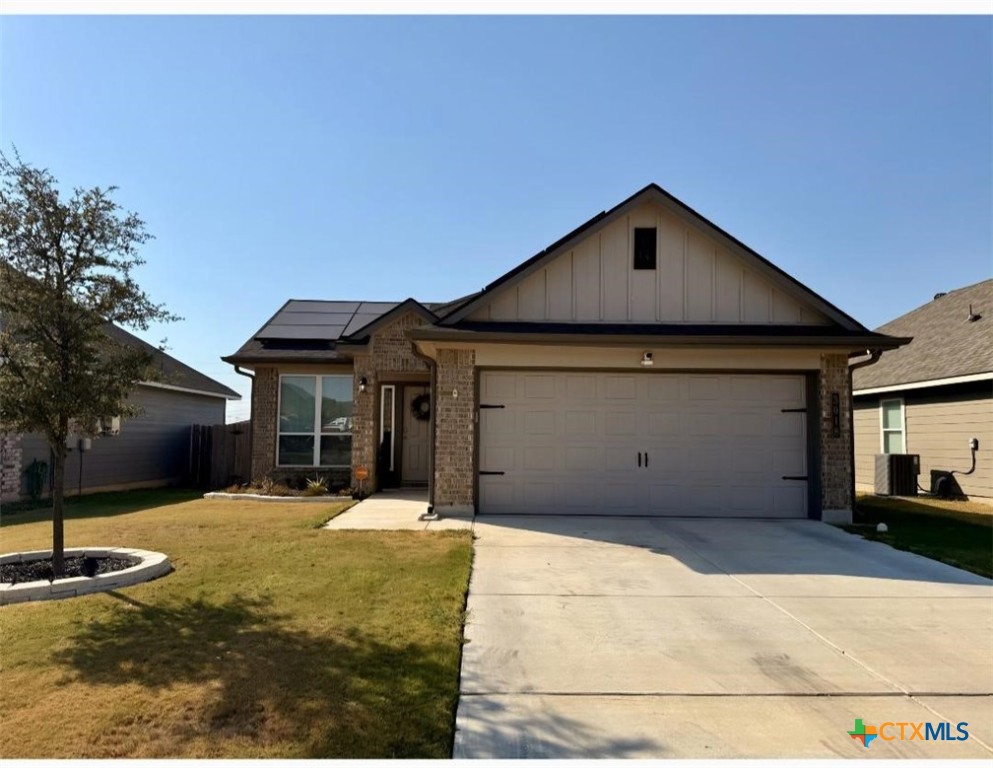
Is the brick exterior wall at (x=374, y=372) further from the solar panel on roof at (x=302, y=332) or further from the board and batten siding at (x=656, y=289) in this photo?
the board and batten siding at (x=656, y=289)

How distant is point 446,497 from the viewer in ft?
32.2

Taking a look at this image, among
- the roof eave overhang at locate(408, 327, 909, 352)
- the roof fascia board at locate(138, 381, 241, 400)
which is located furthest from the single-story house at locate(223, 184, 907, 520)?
the roof fascia board at locate(138, 381, 241, 400)

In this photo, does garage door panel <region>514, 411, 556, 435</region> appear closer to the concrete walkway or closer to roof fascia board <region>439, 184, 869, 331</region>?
the concrete walkway

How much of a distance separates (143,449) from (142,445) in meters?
0.12

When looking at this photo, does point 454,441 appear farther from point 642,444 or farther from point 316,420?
point 316,420

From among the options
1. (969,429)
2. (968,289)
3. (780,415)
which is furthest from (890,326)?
(780,415)

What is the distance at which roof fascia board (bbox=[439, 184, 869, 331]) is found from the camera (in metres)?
9.94

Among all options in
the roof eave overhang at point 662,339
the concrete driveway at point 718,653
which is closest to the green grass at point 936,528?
the concrete driveway at point 718,653

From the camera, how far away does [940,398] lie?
1376 cm

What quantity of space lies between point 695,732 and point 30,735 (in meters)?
3.33

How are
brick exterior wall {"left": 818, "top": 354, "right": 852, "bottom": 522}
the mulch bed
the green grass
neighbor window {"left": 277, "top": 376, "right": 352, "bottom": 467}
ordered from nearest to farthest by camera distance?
the mulch bed
the green grass
brick exterior wall {"left": 818, "top": 354, "right": 852, "bottom": 522}
neighbor window {"left": 277, "top": 376, "right": 352, "bottom": 467}

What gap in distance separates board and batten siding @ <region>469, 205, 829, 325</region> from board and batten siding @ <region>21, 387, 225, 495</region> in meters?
9.12

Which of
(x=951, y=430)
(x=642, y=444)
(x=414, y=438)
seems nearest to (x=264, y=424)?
(x=414, y=438)

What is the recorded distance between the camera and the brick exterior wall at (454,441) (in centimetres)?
984
